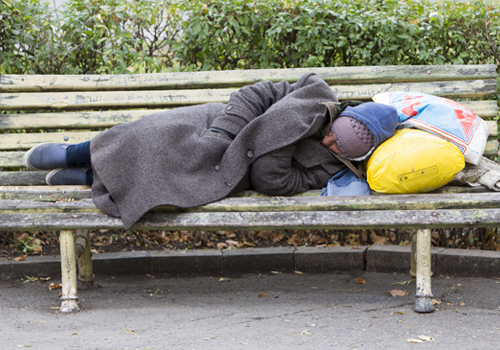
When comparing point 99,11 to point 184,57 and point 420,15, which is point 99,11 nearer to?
point 184,57

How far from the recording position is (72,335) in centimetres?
226

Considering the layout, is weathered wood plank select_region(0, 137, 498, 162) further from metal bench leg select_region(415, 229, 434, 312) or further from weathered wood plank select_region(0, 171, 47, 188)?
metal bench leg select_region(415, 229, 434, 312)

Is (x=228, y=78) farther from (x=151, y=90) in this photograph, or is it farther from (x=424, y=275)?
(x=424, y=275)

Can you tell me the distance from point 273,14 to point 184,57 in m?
0.75

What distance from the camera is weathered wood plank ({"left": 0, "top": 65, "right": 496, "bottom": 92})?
3.36 m

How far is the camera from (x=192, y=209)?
2547 mm

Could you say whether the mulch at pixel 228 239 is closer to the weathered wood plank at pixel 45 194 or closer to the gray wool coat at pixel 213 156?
the weathered wood plank at pixel 45 194

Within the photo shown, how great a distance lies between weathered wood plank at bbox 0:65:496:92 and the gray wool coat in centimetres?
66

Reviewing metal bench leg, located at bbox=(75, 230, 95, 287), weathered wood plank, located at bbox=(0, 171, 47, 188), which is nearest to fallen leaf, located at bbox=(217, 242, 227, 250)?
metal bench leg, located at bbox=(75, 230, 95, 287)

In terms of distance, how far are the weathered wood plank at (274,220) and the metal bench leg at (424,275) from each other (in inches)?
3.9

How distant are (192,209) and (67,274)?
75cm

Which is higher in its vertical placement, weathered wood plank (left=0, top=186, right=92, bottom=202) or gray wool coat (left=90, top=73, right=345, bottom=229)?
gray wool coat (left=90, top=73, right=345, bottom=229)

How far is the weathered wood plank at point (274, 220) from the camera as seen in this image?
2459 millimetres

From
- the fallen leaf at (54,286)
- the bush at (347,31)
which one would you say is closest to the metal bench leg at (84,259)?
the fallen leaf at (54,286)
